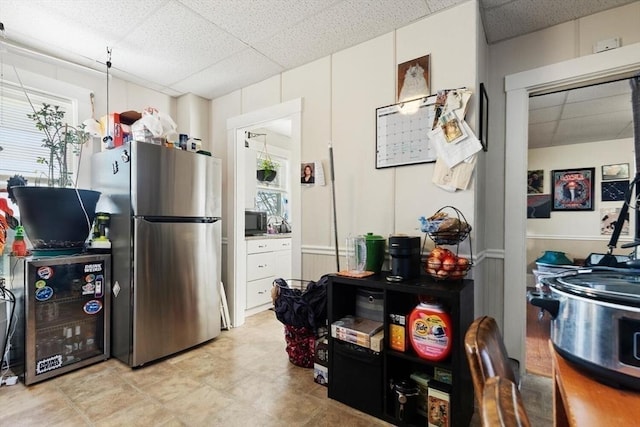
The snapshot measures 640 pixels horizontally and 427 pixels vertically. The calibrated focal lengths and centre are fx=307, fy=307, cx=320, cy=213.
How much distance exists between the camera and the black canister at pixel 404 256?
1.76 meters

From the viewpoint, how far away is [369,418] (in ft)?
5.61

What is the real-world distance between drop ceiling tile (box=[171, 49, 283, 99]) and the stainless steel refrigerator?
804 millimetres

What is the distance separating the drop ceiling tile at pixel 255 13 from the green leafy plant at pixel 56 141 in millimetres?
1442

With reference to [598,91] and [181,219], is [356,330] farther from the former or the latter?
[598,91]

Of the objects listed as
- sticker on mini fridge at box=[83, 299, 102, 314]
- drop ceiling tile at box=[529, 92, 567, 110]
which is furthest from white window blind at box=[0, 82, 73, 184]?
drop ceiling tile at box=[529, 92, 567, 110]

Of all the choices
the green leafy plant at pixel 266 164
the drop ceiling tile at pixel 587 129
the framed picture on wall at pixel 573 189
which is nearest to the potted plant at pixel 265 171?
the green leafy plant at pixel 266 164

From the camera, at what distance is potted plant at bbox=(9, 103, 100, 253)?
2.08 metres

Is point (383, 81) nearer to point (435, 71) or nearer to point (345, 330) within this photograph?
point (435, 71)

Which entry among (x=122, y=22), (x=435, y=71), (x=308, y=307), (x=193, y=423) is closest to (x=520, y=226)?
(x=435, y=71)

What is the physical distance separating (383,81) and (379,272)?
1.36 m

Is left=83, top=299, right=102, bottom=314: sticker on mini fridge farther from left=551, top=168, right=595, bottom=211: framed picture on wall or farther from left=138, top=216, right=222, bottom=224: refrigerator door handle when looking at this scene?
left=551, top=168, right=595, bottom=211: framed picture on wall

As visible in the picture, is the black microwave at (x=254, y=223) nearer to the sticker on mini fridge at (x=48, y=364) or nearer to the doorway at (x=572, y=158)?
the sticker on mini fridge at (x=48, y=364)

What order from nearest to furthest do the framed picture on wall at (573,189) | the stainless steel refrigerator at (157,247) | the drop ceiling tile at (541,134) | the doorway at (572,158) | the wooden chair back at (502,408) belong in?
the wooden chair back at (502,408) < the stainless steel refrigerator at (157,247) < the doorway at (572,158) < the drop ceiling tile at (541,134) < the framed picture on wall at (573,189)

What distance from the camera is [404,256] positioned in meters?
1.76
